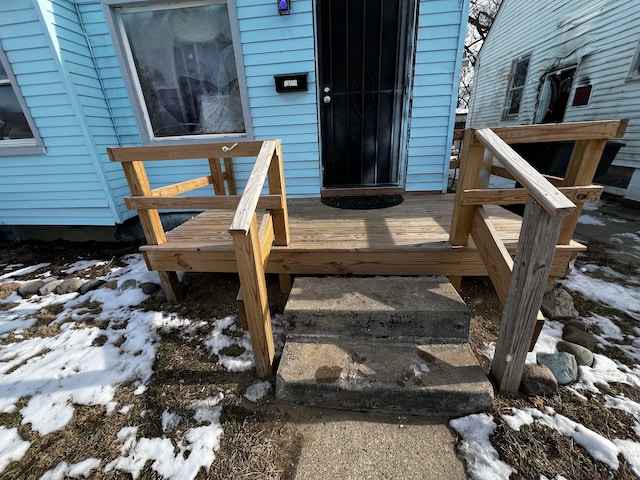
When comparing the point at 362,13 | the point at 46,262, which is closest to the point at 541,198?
the point at 362,13

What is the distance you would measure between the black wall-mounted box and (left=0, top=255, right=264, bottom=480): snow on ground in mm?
2482

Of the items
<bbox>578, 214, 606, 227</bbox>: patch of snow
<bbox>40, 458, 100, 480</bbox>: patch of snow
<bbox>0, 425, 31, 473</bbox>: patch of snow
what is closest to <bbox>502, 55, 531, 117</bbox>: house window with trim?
<bbox>578, 214, 606, 227</bbox>: patch of snow

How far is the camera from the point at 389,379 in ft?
5.04

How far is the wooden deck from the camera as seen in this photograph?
6.88 ft

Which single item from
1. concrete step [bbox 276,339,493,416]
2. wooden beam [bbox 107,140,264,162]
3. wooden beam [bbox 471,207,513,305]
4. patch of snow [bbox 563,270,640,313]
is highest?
wooden beam [bbox 107,140,264,162]

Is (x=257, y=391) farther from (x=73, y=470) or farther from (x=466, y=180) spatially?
(x=466, y=180)

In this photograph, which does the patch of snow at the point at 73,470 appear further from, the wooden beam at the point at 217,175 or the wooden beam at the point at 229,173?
the wooden beam at the point at 229,173

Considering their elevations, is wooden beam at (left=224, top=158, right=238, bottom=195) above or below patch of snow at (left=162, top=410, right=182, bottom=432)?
above

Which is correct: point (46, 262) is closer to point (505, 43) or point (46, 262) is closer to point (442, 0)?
point (442, 0)

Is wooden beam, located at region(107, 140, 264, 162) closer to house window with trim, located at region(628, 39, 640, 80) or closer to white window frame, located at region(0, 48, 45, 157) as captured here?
white window frame, located at region(0, 48, 45, 157)

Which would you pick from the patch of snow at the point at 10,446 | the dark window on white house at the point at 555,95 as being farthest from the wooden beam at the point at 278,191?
the dark window on white house at the point at 555,95

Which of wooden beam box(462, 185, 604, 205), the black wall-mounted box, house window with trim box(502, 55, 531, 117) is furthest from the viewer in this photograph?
house window with trim box(502, 55, 531, 117)

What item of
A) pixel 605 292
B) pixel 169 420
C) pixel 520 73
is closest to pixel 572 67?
pixel 520 73

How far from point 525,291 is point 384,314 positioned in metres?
0.74
